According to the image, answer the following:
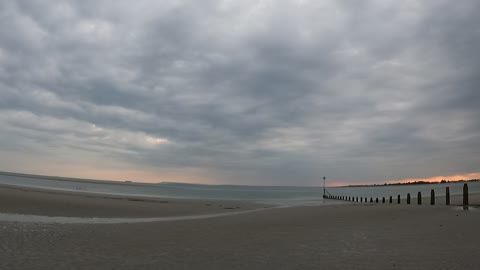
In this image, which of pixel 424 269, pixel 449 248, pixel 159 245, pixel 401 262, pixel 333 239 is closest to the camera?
pixel 424 269

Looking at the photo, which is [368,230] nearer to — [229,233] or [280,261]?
[229,233]

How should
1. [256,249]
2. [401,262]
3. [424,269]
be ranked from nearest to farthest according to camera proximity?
[424,269], [401,262], [256,249]

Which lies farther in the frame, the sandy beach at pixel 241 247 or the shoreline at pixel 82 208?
the shoreline at pixel 82 208

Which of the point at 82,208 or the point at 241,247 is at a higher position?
the point at 241,247

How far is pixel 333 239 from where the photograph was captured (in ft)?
36.8

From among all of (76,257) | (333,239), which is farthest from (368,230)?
(76,257)

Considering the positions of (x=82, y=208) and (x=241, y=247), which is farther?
(x=82, y=208)

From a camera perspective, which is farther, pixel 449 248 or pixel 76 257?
pixel 449 248

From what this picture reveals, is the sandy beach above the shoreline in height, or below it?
above

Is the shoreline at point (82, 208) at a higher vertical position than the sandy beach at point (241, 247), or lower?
lower

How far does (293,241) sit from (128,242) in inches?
194

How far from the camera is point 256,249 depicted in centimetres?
970

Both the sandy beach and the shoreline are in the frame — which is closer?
the sandy beach

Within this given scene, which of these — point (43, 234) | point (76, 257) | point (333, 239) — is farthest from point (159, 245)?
point (333, 239)
